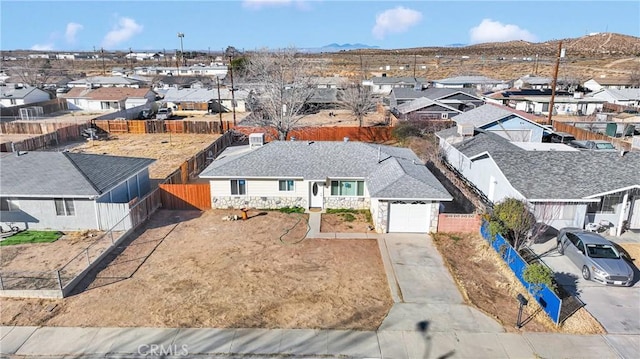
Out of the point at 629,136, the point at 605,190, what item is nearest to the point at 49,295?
the point at 605,190

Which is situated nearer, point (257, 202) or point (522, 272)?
point (522, 272)

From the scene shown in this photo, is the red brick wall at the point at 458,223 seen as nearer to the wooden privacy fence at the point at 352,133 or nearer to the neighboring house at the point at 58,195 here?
the neighboring house at the point at 58,195

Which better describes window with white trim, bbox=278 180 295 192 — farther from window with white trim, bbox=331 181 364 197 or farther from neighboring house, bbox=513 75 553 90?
neighboring house, bbox=513 75 553 90

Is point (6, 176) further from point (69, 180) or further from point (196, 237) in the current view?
point (196, 237)

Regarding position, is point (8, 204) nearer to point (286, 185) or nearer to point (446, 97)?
point (286, 185)

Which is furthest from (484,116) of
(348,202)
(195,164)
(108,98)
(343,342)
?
(108,98)

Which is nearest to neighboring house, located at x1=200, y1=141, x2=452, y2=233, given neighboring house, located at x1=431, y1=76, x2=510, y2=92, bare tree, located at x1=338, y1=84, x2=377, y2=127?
bare tree, located at x1=338, y1=84, x2=377, y2=127
